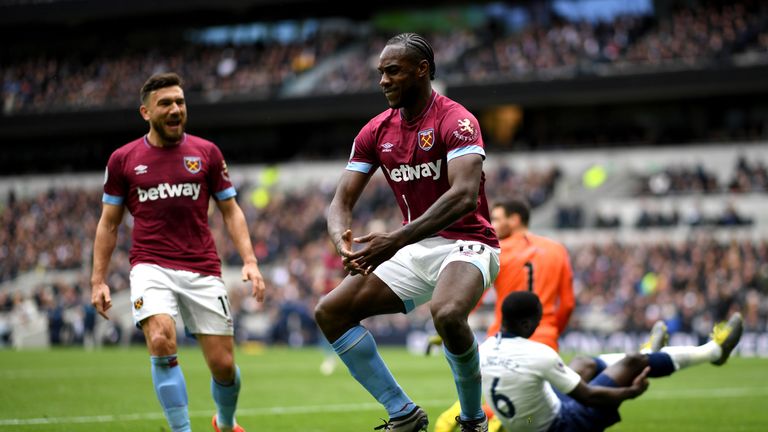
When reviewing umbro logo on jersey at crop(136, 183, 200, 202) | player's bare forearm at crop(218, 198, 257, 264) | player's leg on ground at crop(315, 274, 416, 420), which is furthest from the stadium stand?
player's leg on ground at crop(315, 274, 416, 420)

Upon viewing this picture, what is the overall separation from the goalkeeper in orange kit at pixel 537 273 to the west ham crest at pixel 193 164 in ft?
8.58

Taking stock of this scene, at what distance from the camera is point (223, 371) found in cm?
809

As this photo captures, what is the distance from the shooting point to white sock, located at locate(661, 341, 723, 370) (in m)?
8.33

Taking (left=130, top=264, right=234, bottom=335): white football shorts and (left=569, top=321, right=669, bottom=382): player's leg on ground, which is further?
(left=569, top=321, right=669, bottom=382): player's leg on ground

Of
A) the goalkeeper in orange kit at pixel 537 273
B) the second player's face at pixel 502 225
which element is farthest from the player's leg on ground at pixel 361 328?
the second player's face at pixel 502 225

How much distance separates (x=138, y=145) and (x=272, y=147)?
42.2 m

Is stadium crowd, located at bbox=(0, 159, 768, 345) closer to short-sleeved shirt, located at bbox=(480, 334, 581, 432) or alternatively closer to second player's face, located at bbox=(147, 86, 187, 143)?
second player's face, located at bbox=(147, 86, 187, 143)

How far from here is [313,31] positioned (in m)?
50.0

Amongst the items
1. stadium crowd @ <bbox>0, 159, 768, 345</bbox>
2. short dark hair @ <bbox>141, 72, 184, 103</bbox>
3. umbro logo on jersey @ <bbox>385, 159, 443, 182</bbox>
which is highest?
short dark hair @ <bbox>141, 72, 184, 103</bbox>

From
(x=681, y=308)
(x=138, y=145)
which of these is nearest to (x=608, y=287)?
(x=681, y=308)

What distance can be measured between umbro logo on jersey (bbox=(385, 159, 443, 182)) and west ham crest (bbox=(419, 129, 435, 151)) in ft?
0.37

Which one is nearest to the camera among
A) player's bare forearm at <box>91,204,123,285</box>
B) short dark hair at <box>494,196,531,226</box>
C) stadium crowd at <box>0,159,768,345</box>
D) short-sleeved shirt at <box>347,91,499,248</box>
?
short-sleeved shirt at <box>347,91,499,248</box>

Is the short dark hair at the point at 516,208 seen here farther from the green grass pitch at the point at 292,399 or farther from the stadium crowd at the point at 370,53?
the stadium crowd at the point at 370,53

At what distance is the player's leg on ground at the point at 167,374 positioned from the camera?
24.9 ft
